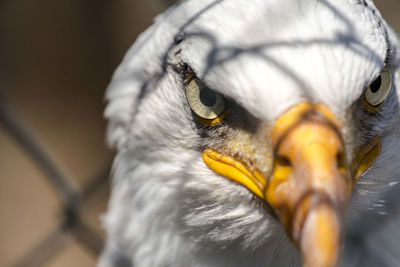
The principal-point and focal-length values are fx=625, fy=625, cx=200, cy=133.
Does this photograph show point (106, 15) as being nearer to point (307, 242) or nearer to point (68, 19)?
point (68, 19)

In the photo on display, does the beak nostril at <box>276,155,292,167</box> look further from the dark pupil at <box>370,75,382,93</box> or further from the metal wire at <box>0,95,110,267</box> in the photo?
the metal wire at <box>0,95,110,267</box>

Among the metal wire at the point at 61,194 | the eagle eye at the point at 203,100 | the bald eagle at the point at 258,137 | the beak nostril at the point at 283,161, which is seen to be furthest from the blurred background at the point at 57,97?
the beak nostril at the point at 283,161

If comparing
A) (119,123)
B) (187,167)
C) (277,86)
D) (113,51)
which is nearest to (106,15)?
(113,51)

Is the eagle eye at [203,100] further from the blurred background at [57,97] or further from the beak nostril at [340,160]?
the blurred background at [57,97]

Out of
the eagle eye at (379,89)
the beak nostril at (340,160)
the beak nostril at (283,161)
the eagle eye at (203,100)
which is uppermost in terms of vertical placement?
the eagle eye at (203,100)

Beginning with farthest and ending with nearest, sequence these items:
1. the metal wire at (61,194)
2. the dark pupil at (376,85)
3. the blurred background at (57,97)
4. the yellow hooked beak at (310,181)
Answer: the blurred background at (57,97) < the metal wire at (61,194) < the dark pupil at (376,85) < the yellow hooked beak at (310,181)

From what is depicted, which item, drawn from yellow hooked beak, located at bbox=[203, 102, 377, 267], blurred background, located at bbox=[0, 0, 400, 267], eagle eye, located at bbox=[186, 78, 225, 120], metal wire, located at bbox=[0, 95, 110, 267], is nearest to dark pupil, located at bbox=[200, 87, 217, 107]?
eagle eye, located at bbox=[186, 78, 225, 120]
